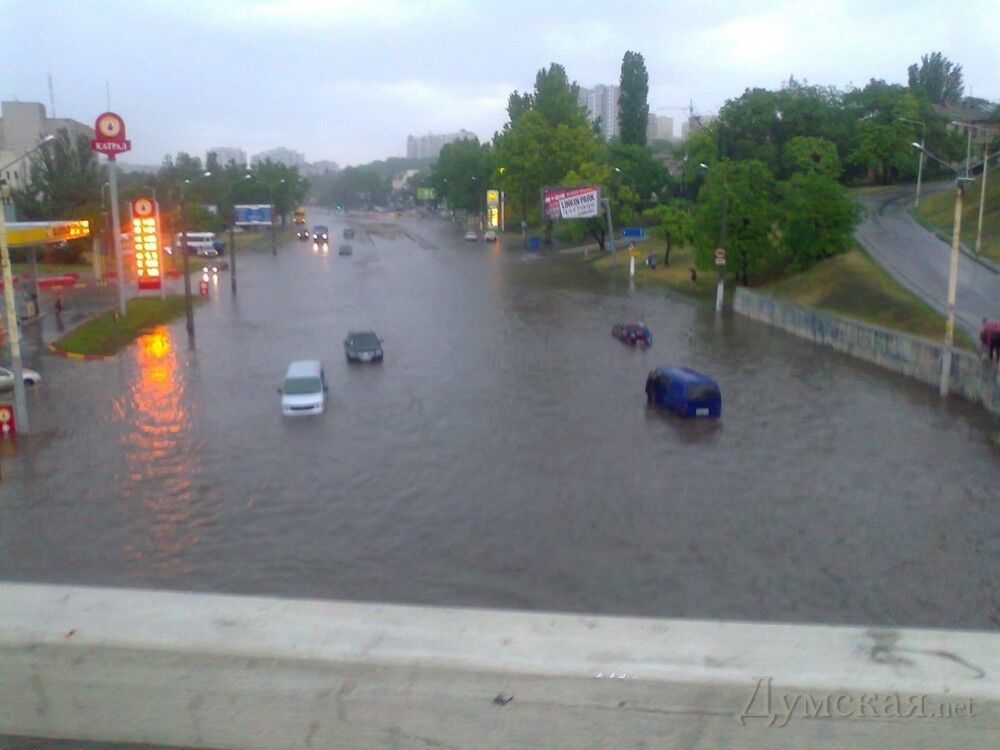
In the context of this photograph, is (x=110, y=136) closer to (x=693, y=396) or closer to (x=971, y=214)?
(x=693, y=396)

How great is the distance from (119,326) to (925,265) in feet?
103

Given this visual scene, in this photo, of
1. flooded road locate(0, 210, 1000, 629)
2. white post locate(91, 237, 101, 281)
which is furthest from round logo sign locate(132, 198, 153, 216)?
flooded road locate(0, 210, 1000, 629)

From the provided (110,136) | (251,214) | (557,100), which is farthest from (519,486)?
(251,214)

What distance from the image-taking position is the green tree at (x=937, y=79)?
113250mm

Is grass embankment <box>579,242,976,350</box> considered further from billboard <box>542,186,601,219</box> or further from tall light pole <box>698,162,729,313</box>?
billboard <box>542,186,601,219</box>

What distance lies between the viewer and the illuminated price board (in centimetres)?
3931

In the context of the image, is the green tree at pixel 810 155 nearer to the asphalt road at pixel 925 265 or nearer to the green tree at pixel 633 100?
the asphalt road at pixel 925 265

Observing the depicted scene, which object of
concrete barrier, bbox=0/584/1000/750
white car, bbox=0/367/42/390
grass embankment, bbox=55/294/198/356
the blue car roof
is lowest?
grass embankment, bbox=55/294/198/356

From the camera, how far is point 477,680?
2430 millimetres

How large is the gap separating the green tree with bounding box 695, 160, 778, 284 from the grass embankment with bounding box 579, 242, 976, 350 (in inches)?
64.4

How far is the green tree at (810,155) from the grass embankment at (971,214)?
585cm

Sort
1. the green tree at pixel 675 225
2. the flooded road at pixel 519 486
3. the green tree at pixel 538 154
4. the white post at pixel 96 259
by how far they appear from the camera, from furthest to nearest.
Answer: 1. the green tree at pixel 538 154
2. the green tree at pixel 675 225
3. the white post at pixel 96 259
4. the flooded road at pixel 519 486

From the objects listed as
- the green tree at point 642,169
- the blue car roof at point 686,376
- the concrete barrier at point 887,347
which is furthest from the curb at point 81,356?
the green tree at point 642,169

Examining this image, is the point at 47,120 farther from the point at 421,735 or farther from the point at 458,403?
the point at 421,735
